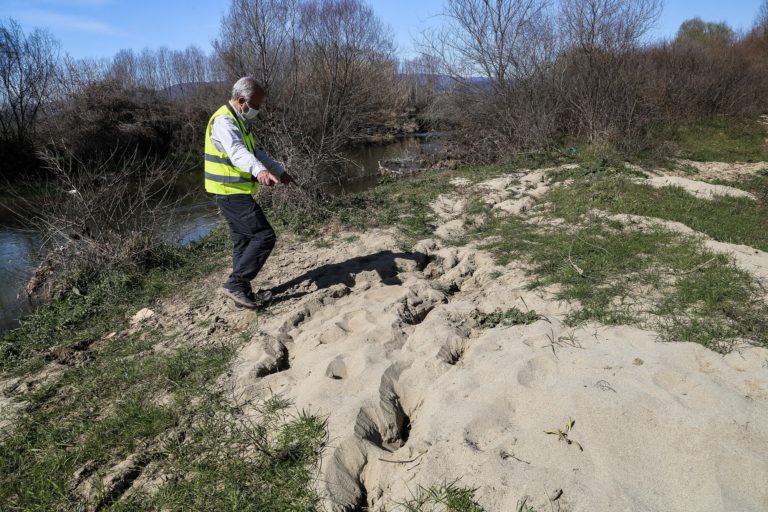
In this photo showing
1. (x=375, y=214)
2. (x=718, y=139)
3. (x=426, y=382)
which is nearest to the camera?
(x=426, y=382)

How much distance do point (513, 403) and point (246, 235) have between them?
2.73 metres

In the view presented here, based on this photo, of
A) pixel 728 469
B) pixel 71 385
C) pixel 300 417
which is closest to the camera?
pixel 728 469

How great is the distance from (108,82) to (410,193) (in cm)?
1932

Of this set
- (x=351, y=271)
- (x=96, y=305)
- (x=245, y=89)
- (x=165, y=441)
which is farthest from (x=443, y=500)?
(x=96, y=305)

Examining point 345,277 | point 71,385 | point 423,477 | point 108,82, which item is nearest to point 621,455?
point 423,477

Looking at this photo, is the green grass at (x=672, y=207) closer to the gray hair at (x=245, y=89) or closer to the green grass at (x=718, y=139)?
the gray hair at (x=245, y=89)

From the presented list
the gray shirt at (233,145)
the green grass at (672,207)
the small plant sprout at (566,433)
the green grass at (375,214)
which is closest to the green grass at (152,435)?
the small plant sprout at (566,433)

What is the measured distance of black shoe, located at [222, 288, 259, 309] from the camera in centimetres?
455

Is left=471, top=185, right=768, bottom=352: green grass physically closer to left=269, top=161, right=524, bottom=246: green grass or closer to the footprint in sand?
the footprint in sand

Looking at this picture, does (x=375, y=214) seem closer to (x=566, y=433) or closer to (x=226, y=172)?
(x=226, y=172)

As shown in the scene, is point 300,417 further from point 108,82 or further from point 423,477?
point 108,82

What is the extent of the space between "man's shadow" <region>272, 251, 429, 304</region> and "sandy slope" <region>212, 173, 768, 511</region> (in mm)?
601

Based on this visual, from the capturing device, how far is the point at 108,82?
71.7 feet

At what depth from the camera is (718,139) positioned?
46.2 feet
